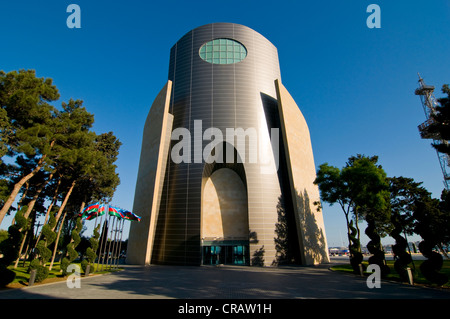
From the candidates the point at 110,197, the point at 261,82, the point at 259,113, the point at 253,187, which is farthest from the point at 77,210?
the point at 261,82

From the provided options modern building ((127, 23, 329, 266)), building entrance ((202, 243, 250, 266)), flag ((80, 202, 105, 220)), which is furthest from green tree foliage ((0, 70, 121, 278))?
building entrance ((202, 243, 250, 266))

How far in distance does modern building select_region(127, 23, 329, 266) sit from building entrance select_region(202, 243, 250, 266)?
0.12 metres

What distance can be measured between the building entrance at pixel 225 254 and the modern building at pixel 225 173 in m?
0.12

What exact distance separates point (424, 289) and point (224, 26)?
43.2 meters

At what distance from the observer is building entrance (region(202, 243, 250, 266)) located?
2892 centimetres

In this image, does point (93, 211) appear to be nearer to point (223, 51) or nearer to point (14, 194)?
point (14, 194)

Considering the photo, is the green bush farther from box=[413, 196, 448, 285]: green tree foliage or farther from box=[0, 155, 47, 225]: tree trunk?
box=[413, 196, 448, 285]: green tree foliage

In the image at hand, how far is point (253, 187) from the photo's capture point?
29.6 meters

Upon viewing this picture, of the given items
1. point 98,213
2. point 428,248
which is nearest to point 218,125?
point 98,213

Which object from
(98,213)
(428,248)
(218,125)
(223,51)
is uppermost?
(223,51)

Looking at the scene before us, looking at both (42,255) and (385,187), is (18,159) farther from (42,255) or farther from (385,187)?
(385,187)

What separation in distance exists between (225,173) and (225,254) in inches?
437

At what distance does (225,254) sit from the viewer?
29203 millimetres

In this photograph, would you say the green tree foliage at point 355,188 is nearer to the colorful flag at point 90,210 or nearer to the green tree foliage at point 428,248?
the green tree foliage at point 428,248
